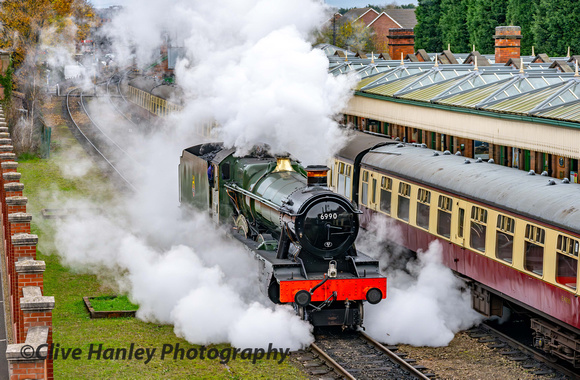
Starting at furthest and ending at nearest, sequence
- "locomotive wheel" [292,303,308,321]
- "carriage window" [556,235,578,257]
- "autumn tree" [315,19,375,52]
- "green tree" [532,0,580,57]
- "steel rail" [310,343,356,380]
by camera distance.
→ 1. "autumn tree" [315,19,375,52]
2. "green tree" [532,0,580,57]
3. "locomotive wheel" [292,303,308,321]
4. "steel rail" [310,343,356,380]
5. "carriage window" [556,235,578,257]

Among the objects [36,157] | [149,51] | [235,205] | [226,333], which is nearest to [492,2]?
[149,51]

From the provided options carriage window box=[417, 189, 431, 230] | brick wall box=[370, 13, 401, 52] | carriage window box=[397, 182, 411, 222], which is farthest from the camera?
brick wall box=[370, 13, 401, 52]

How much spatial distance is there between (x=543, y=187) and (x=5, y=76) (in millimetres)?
26493

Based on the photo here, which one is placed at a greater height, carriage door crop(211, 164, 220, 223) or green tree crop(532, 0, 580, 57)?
green tree crop(532, 0, 580, 57)

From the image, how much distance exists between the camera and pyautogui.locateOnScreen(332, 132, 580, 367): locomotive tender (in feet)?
36.3

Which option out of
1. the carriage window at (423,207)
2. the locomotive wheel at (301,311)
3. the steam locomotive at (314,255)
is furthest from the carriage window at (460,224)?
the locomotive wheel at (301,311)

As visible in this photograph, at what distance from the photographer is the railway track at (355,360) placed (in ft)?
37.7

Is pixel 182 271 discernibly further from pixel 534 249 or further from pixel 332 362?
pixel 534 249

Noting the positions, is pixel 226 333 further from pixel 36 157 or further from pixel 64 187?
pixel 36 157

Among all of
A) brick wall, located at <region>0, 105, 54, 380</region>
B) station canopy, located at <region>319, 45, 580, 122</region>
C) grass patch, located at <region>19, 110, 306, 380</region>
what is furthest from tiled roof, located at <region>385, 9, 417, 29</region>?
brick wall, located at <region>0, 105, 54, 380</region>

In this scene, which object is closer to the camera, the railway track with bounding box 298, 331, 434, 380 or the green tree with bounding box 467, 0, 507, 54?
the railway track with bounding box 298, 331, 434, 380

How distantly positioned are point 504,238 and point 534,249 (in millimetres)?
861

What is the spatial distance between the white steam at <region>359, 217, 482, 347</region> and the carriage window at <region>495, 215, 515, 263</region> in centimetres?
153

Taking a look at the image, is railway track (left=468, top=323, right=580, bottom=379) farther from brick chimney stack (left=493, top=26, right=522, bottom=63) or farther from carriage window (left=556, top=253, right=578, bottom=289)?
brick chimney stack (left=493, top=26, right=522, bottom=63)
